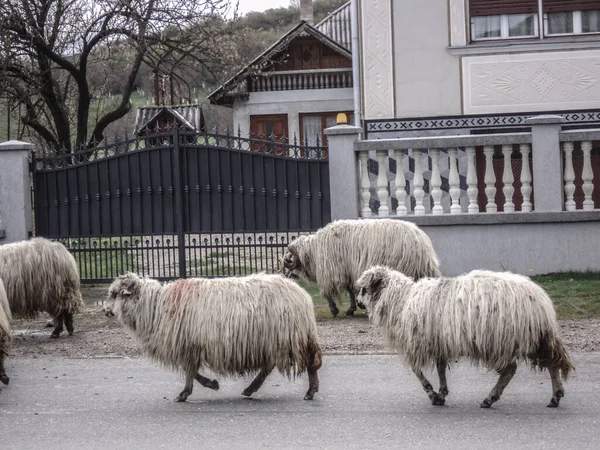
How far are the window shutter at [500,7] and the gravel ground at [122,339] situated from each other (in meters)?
7.05

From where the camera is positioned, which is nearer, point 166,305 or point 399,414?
point 399,414

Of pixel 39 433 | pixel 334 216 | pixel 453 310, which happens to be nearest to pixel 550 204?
pixel 334 216

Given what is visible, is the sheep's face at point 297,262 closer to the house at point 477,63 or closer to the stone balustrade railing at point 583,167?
the stone balustrade railing at point 583,167

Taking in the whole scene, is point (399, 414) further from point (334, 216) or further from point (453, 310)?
point (334, 216)

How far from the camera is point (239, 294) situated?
25.5 feet

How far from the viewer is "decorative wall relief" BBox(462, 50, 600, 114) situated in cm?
1658

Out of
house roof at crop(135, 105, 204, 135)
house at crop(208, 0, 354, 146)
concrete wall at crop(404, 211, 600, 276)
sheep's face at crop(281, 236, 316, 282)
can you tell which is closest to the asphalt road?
sheep's face at crop(281, 236, 316, 282)

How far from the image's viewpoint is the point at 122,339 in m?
10.9

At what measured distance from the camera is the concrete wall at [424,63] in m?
16.7

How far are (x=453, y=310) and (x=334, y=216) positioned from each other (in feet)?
20.6

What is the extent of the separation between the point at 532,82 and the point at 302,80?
41.3ft

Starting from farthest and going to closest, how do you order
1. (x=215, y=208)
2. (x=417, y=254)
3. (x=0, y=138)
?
1. (x=0, y=138)
2. (x=215, y=208)
3. (x=417, y=254)

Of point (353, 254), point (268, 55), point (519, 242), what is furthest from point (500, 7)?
point (268, 55)

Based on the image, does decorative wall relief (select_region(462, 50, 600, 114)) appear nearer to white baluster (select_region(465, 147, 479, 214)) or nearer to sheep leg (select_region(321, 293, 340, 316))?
white baluster (select_region(465, 147, 479, 214))
